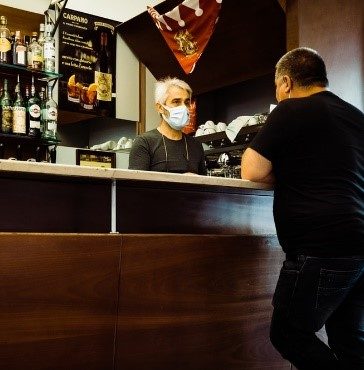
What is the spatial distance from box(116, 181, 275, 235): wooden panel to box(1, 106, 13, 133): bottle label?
2.11m

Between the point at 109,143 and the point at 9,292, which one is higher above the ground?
the point at 109,143

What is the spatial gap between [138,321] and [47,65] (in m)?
2.61

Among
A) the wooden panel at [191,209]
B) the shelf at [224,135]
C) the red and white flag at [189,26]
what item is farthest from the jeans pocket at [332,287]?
the red and white flag at [189,26]

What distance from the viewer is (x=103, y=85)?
4.23m

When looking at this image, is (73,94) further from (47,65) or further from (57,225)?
(57,225)

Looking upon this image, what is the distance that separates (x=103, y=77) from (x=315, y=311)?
315cm

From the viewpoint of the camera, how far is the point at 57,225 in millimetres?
1610

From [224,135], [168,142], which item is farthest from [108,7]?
[168,142]

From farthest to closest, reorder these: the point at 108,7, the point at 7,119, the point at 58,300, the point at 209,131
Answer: the point at 108,7 → the point at 209,131 → the point at 7,119 → the point at 58,300

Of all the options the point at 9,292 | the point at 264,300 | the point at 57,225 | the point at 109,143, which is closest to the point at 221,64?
the point at 109,143

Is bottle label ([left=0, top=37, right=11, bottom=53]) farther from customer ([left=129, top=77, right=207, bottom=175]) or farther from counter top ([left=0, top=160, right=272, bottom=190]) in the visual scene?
counter top ([left=0, top=160, right=272, bottom=190])

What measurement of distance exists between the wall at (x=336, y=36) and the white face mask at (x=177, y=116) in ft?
2.41

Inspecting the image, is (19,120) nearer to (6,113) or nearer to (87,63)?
(6,113)

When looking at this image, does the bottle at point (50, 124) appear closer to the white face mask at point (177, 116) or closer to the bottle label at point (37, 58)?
the bottle label at point (37, 58)
